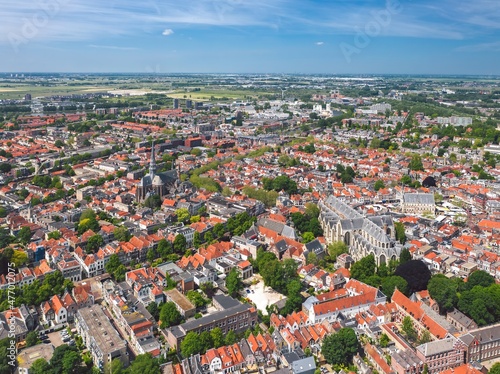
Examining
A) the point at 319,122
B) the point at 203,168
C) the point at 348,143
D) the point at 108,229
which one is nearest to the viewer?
the point at 108,229

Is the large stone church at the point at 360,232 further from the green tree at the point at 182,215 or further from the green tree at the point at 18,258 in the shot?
the green tree at the point at 18,258

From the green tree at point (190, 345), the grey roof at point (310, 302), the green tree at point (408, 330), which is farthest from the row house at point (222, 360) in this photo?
the green tree at point (408, 330)

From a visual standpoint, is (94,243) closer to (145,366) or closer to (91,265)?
(91,265)

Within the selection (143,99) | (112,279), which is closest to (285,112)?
(143,99)

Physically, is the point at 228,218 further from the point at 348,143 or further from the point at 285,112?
the point at 285,112

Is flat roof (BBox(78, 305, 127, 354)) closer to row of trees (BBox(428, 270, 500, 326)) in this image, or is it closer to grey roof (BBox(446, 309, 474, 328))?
row of trees (BBox(428, 270, 500, 326))

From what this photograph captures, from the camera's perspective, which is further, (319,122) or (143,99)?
(143,99)

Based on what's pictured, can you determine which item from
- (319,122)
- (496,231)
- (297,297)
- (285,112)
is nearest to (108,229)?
(297,297)

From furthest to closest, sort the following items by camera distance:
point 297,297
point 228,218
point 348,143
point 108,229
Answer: point 348,143 → point 228,218 → point 108,229 → point 297,297

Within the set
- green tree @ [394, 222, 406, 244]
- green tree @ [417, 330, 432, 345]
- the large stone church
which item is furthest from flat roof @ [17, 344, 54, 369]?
green tree @ [394, 222, 406, 244]
